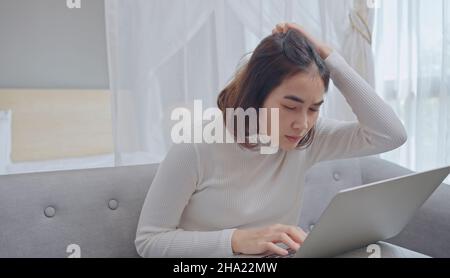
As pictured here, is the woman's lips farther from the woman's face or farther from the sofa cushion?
the sofa cushion

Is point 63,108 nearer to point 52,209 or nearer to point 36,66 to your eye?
point 36,66

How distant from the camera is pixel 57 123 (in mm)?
1824

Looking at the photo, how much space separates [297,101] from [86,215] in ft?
1.78

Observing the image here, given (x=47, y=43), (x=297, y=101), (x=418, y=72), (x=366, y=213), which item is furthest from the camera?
(x=47, y=43)

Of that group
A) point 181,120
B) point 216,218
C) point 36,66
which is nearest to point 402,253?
point 216,218

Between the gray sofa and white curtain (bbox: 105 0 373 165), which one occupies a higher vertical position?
white curtain (bbox: 105 0 373 165)

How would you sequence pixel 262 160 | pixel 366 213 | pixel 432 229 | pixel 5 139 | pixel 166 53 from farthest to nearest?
pixel 5 139
pixel 166 53
pixel 432 229
pixel 262 160
pixel 366 213

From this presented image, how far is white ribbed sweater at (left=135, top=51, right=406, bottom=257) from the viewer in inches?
31.6

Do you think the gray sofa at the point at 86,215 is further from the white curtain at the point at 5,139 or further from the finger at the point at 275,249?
the white curtain at the point at 5,139

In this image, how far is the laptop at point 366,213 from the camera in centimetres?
58

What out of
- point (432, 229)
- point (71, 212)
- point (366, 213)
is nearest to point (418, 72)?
point (432, 229)

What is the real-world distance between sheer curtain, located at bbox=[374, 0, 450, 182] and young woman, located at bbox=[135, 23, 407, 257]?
3.43ft

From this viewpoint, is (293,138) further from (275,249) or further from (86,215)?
(86,215)

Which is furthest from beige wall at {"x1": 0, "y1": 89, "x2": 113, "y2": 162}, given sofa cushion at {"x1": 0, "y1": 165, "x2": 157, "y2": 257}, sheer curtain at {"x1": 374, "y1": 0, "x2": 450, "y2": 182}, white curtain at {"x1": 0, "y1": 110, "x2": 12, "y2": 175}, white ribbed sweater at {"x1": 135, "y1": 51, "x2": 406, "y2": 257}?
sheer curtain at {"x1": 374, "y1": 0, "x2": 450, "y2": 182}
